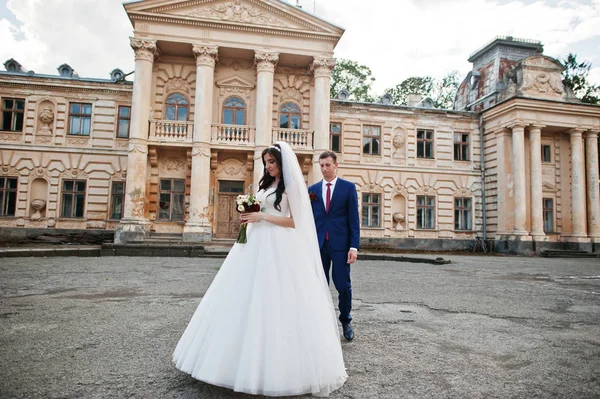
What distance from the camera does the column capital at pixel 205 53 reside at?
→ 65.7ft

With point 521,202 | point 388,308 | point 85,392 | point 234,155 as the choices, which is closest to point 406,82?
point 521,202

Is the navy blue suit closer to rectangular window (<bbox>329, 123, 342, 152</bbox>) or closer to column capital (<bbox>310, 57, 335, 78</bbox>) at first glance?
column capital (<bbox>310, 57, 335, 78</bbox>)

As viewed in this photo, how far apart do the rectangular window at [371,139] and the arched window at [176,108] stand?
34.5 feet

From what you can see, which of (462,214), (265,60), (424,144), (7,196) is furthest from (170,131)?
(462,214)

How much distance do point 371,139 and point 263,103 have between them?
307 inches

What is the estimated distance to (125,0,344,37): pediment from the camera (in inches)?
786

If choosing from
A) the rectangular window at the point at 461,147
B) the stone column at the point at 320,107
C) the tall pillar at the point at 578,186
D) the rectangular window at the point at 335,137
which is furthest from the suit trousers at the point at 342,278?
the tall pillar at the point at 578,186

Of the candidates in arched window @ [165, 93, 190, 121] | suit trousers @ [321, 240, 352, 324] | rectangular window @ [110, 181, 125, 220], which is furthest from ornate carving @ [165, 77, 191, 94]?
suit trousers @ [321, 240, 352, 324]

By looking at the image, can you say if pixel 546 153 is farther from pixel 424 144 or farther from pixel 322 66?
pixel 322 66

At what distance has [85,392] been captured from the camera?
2.90 metres

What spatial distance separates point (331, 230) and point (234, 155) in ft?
57.7

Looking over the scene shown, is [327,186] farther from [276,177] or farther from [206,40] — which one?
[206,40]

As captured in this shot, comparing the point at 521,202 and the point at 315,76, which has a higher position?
the point at 315,76

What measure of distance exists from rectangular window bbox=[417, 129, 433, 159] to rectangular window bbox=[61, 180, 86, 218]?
64.0ft
